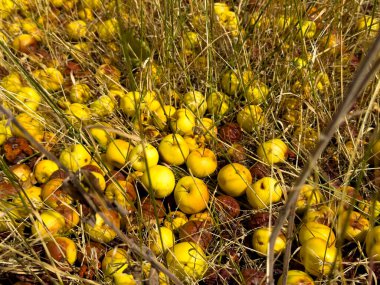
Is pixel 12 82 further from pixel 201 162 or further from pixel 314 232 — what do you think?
pixel 314 232

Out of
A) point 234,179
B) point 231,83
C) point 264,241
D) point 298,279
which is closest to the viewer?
point 298,279

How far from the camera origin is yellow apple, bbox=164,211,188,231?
2.46 meters

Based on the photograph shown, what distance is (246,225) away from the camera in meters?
2.60

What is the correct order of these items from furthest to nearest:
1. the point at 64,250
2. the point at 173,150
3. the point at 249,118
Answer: the point at 249,118 → the point at 173,150 → the point at 64,250

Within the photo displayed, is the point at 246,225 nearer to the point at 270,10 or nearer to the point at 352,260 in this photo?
the point at 352,260

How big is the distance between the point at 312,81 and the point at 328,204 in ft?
2.70

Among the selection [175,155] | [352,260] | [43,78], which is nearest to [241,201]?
[175,155]

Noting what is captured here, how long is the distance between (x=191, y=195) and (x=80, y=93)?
1.30 meters

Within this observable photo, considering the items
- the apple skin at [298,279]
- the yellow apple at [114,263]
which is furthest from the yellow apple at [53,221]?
the apple skin at [298,279]

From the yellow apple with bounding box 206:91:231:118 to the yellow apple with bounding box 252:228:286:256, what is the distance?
998mm

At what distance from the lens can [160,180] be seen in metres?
2.54

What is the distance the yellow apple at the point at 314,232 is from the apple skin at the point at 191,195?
1.84 ft

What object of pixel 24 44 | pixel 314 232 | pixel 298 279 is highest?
pixel 24 44

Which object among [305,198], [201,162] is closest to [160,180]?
[201,162]
